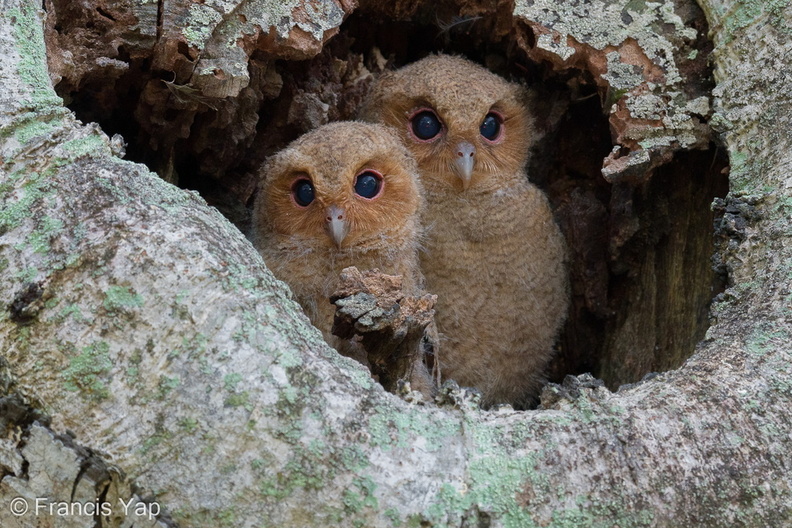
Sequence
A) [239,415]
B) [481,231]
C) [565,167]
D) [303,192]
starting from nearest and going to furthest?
[239,415], [303,192], [481,231], [565,167]

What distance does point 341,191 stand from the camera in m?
3.09

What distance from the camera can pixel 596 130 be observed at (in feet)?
12.0

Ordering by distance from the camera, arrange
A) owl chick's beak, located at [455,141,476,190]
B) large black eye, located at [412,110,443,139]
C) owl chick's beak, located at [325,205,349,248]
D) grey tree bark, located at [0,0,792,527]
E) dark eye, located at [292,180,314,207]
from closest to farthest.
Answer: grey tree bark, located at [0,0,792,527] → owl chick's beak, located at [325,205,349,248] → dark eye, located at [292,180,314,207] → owl chick's beak, located at [455,141,476,190] → large black eye, located at [412,110,443,139]

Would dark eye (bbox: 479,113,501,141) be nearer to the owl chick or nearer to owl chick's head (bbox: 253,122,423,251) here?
the owl chick

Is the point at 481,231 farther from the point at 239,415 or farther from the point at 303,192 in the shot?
the point at 239,415

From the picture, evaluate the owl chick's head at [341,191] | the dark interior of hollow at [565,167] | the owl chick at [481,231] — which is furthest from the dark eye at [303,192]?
the owl chick at [481,231]

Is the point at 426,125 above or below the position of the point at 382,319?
above

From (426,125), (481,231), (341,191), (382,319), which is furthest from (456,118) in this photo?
(382,319)

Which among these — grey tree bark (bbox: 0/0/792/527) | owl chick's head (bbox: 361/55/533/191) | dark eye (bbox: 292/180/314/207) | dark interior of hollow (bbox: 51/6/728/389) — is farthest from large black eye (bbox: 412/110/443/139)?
grey tree bark (bbox: 0/0/792/527)

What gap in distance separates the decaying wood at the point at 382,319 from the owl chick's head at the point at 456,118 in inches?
42.5

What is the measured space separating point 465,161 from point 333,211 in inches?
25.8

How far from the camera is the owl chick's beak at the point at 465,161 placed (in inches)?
135

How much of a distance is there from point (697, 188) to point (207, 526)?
7.36ft

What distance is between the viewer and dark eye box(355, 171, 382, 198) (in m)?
3.18
